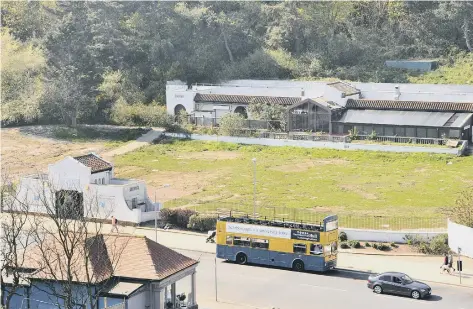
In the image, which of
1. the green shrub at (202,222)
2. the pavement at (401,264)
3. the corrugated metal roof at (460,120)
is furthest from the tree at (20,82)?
the corrugated metal roof at (460,120)

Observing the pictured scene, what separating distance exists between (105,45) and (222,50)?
A: 57.9 ft

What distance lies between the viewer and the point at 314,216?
2657 inches

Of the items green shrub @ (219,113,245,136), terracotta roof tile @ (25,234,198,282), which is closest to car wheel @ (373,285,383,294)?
terracotta roof tile @ (25,234,198,282)

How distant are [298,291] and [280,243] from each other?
4.46 m

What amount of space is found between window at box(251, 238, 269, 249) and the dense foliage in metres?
53.1

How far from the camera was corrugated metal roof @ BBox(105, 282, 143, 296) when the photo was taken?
1580 inches

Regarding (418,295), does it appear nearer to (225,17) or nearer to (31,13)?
(225,17)

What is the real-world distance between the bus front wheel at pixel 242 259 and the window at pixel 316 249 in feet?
15.5

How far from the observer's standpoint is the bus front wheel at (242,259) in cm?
5687

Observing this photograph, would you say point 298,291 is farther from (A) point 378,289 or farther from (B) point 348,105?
(B) point 348,105

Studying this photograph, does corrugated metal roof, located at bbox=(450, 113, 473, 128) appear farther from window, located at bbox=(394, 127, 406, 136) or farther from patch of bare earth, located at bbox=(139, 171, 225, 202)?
patch of bare earth, located at bbox=(139, 171, 225, 202)

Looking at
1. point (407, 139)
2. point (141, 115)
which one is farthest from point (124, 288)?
point (141, 115)

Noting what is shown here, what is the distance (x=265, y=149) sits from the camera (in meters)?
92.8

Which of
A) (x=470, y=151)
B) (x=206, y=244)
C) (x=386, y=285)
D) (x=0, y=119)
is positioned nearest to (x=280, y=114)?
(x=470, y=151)
